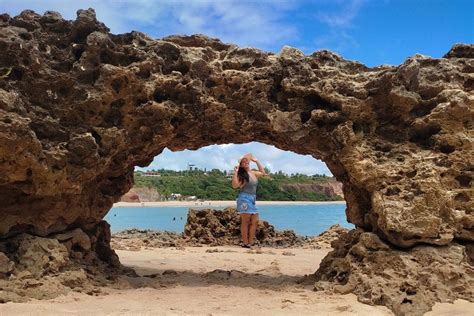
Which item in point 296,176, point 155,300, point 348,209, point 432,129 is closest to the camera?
point 155,300

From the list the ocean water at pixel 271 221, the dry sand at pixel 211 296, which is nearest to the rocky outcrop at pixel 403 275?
the dry sand at pixel 211 296

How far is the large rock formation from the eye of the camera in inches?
256

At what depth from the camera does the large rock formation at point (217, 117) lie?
6.50 metres

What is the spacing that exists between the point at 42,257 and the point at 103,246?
61.3 inches

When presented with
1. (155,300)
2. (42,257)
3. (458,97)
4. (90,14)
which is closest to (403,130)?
(458,97)

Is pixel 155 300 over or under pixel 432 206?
under

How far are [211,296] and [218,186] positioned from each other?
54.7 metres

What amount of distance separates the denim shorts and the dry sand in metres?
1.89

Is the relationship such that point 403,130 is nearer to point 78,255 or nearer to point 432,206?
point 432,206

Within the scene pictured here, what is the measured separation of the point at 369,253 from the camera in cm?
661

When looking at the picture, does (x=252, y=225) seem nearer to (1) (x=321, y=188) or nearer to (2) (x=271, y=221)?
(2) (x=271, y=221)

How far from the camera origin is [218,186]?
61031mm

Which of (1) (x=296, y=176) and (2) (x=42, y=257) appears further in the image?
(1) (x=296, y=176)

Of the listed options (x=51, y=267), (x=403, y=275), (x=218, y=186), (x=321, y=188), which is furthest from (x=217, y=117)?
(x=321, y=188)
